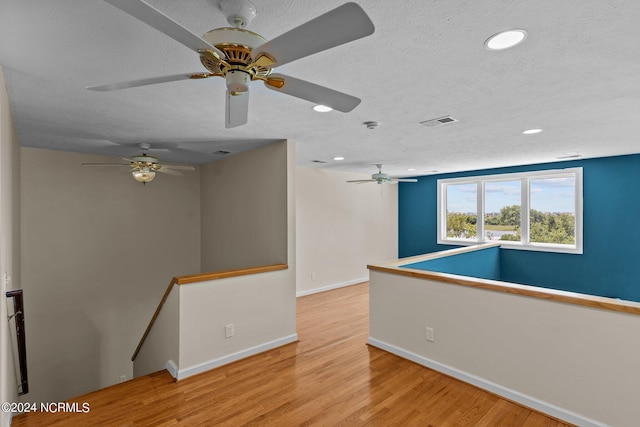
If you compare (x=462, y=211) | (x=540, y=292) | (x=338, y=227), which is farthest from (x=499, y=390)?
(x=462, y=211)

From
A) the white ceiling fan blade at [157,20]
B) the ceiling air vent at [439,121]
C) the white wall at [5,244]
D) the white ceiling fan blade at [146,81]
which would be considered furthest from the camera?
the ceiling air vent at [439,121]

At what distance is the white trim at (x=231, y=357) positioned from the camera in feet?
9.38

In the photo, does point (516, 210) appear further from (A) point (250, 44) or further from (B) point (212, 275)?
(A) point (250, 44)

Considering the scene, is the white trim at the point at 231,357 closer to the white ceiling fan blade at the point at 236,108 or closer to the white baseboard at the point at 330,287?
the white baseboard at the point at 330,287

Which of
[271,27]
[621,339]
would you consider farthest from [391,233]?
[271,27]

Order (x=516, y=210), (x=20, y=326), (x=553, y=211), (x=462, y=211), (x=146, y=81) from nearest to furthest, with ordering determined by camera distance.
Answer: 1. (x=146, y=81)
2. (x=20, y=326)
3. (x=553, y=211)
4. (x=516, y=210)
5. (x=462, y=211)

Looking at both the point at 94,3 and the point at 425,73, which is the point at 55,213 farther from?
the point at 425,73

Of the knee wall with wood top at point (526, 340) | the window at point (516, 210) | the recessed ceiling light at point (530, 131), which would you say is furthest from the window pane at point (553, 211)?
the knee wall with wood top at point (526, 340)

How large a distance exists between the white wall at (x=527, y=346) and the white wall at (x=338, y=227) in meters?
2.64

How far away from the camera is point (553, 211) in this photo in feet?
18.1

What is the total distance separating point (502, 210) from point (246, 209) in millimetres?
4987

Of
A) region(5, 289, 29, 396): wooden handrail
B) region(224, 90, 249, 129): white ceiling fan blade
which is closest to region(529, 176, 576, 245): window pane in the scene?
region(224, 90, 249, 129): white ceiling fan blade

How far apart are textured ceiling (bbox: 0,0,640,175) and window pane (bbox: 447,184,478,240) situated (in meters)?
2.89

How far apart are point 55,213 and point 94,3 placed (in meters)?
3.98
